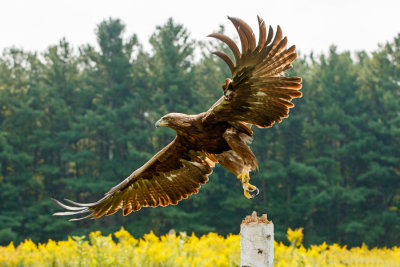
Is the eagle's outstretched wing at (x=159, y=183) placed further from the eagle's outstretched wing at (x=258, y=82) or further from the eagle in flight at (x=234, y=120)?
the eagle's outstretched wing at (x=258, y=82)

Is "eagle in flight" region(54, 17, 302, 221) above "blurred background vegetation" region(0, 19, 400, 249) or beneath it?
beneath

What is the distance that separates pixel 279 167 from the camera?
79.9ft

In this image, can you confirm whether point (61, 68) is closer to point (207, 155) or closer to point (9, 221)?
point (9, 221)

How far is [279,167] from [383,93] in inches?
252

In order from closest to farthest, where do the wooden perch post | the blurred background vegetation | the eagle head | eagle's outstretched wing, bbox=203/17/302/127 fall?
eagle's outstretched wing, bbox=203/17/302/127 < the wooden perch post < the eagle head < the blurred background vegetation

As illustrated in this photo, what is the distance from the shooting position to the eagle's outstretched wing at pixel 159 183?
13.8ft

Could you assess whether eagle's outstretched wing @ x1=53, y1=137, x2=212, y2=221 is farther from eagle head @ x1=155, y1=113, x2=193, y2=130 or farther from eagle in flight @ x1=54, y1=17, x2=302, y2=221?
eagle head @ x1=155, y1=113, x2=193, y2=130

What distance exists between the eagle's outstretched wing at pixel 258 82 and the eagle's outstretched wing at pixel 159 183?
79cm

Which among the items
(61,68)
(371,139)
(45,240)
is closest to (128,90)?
(61,68)

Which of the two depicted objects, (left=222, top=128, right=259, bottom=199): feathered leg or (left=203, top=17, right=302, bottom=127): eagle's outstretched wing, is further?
(left=222, top=128, right=259, bottom=199): feathered leg

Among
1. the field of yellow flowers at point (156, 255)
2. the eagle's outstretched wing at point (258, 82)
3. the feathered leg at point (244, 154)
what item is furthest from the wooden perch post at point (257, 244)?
the field of yellow flowers at point (156, 255)

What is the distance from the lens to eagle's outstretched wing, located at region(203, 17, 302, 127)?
3.16 metres

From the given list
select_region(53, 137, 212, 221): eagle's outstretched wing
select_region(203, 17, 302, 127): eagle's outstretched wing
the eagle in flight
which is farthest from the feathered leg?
select_region(53, 137, 212, 221): eagle's outstretched wing

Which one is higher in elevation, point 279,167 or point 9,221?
point 279,167
